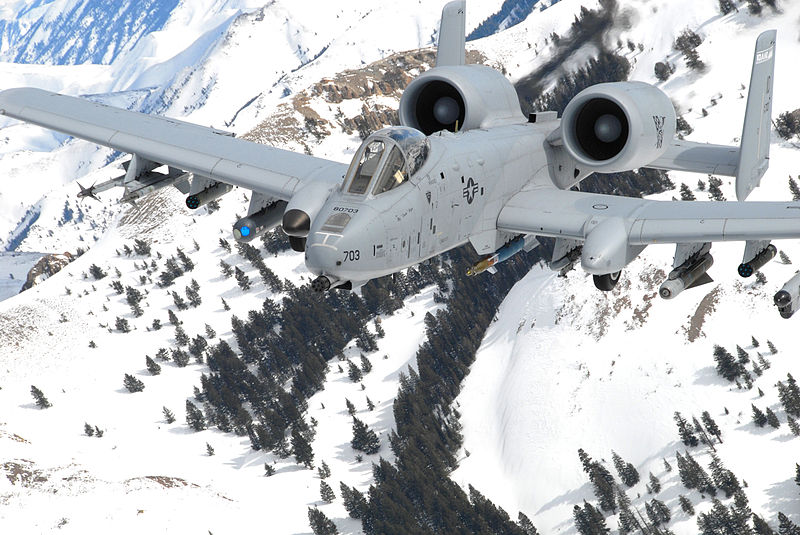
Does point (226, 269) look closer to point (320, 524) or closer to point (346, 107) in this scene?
point (320, 524)

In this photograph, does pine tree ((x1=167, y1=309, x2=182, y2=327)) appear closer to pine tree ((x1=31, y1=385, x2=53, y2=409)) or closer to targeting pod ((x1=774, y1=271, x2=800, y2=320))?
pine tree ((x1=31, y1=385, x2=53, y2=409))

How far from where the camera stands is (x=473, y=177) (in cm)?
2592

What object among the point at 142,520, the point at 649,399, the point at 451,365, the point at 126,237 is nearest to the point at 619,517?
the point at 649,399

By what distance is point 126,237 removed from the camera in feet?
449

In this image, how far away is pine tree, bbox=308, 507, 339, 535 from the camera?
8425 cm

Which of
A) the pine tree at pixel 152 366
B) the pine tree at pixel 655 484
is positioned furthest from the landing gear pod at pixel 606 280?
the pine tree at pixel 152 366

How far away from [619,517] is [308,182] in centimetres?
7251

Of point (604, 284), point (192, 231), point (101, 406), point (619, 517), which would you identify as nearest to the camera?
point (604, 284)

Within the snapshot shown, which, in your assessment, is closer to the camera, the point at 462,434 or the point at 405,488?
the point at 405,488

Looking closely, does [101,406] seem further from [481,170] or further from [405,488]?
[481,170]

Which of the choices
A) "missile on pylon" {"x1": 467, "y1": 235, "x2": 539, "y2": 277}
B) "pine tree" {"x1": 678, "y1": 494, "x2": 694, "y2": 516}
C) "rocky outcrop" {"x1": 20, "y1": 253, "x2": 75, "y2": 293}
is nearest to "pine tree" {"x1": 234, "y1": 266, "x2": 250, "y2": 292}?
"pine tree" {"x1": 678, "y1": 494, "x2": 694, "y2": 516}

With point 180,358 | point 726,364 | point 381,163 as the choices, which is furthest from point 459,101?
point 180,358

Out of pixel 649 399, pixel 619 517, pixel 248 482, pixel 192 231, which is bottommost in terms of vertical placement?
pixel 619 517

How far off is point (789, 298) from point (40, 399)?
321 feet
